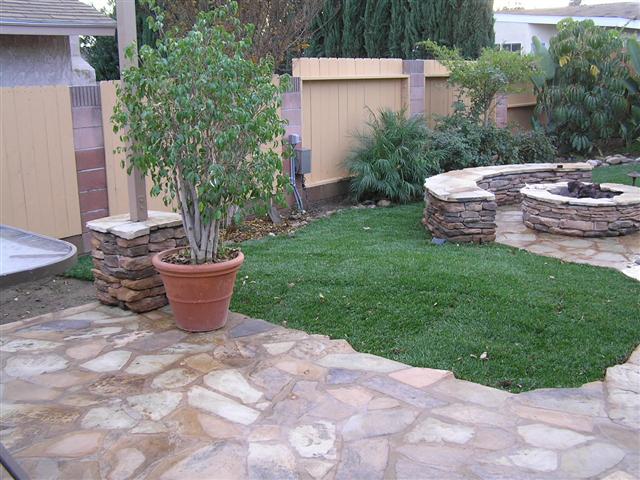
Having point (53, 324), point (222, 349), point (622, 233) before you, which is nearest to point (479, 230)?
point (622, 233)

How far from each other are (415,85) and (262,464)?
343 inches

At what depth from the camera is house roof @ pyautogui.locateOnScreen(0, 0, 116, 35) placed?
8969mm

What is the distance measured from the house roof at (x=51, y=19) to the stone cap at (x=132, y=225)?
515 centimetres

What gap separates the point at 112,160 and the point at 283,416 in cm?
413

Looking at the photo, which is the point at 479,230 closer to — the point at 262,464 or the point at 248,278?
the point at 248,278

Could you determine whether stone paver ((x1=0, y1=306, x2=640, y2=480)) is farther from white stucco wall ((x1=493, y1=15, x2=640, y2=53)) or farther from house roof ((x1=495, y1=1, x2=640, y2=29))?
white stucco wall ((x1=493, y1=15, x2=640, y2=53))

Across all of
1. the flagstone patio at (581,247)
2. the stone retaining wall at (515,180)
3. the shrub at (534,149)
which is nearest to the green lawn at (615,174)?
the shrub at (534,149)

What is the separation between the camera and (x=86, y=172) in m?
6.57

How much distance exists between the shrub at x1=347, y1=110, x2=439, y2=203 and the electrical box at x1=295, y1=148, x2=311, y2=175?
769 mm

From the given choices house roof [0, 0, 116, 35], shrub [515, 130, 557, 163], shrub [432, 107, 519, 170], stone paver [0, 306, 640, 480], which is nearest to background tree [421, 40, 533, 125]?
shrub [432, 107, 519, 170]

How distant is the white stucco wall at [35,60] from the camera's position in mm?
9836

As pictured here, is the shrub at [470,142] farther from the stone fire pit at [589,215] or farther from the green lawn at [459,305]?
the green lawn at [459,305]

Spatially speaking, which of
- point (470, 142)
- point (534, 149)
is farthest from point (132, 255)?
point (534, 149)

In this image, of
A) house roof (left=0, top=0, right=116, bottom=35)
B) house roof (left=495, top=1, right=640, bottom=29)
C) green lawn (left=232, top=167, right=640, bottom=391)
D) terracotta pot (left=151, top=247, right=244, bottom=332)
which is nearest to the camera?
green lawn (left=232, top=167, right=640, bottom=391)
